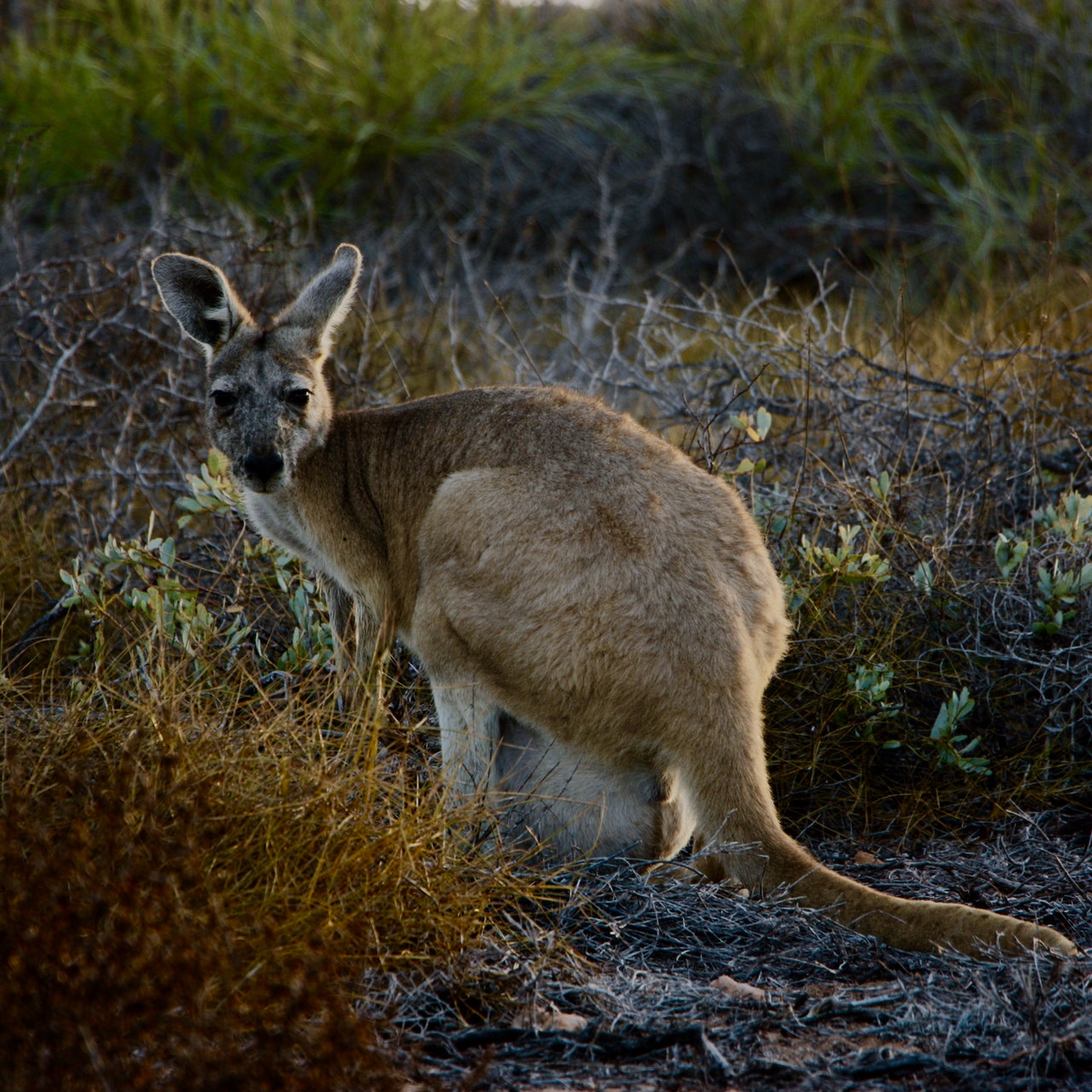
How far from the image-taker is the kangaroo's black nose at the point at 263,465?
394 centimetres

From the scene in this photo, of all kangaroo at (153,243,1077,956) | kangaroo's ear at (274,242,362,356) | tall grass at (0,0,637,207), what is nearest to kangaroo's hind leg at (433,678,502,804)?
kangaroo at (153,243,1077,956)

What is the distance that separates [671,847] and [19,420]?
399 cm

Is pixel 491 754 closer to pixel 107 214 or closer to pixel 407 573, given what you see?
pixel 407 573

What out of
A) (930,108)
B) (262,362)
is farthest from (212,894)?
(930,108)

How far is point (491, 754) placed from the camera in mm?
3514

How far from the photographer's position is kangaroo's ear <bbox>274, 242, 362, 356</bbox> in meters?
4.21

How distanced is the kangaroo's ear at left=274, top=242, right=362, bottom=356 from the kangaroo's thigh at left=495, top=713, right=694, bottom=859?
155 cm

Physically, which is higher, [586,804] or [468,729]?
[468,729]

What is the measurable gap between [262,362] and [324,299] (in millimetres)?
304

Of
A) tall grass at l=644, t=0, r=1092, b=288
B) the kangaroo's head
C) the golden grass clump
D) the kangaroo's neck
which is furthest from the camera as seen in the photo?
tall grass at l=644, t=0, r=1092, b=288

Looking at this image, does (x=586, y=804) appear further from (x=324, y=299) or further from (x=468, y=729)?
(x=324, y=299)

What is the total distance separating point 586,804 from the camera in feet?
11.3

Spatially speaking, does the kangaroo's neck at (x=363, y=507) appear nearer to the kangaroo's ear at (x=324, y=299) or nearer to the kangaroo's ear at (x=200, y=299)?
the kangaroo's ear at (x=324, y=299)

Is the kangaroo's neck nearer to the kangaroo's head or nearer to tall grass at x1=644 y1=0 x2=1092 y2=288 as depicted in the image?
the kangaroo's head
